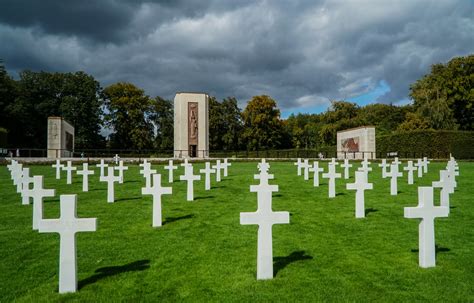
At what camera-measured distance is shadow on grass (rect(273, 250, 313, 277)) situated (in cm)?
484

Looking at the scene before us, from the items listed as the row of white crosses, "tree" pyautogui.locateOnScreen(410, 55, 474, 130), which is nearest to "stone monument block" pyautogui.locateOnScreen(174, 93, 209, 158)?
"tree" pyautogui.locateOnScreen(410, 55, 474, 130)

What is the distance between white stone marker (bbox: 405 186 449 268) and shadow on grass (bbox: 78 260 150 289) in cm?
352

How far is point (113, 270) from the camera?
4.81 metres

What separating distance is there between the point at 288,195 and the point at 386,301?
712 cm

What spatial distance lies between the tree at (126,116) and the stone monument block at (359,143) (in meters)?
28.7

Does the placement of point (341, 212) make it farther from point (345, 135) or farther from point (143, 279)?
point (345, 135)

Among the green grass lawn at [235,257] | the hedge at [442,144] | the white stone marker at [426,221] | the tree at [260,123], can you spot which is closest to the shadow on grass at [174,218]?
the green grass lawn at [235,257]

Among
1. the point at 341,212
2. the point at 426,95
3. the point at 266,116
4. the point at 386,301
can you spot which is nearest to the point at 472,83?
the point at 426,95

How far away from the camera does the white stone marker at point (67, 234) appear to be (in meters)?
4.07

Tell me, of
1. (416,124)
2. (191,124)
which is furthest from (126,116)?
(416,124)

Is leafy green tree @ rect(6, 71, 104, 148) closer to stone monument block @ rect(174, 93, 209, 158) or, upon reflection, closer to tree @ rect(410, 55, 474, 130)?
stone monument block @ rect(174, 93, 209, 158)

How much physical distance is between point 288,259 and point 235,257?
74cm

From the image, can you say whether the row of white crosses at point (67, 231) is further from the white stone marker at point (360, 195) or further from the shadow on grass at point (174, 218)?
the white stone marker at point (360, 195)

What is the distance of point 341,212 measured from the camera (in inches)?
326
